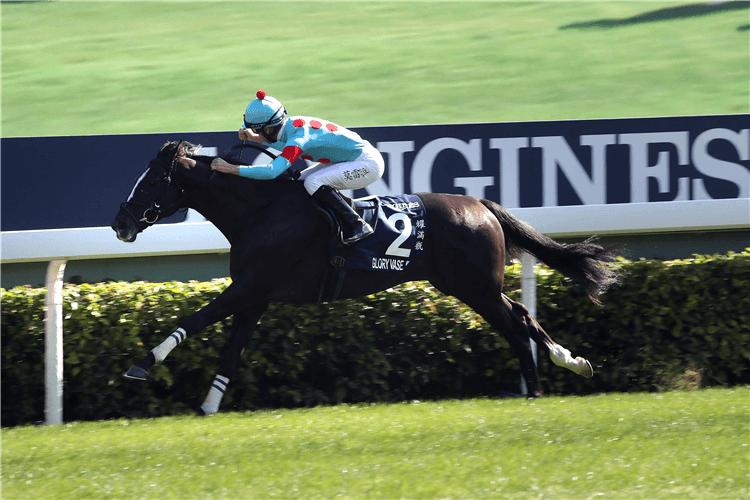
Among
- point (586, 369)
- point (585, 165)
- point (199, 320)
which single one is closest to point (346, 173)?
point (199, 320)

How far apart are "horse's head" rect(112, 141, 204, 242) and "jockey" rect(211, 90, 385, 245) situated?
0.83 ft

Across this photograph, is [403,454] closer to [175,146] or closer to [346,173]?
[346,173]

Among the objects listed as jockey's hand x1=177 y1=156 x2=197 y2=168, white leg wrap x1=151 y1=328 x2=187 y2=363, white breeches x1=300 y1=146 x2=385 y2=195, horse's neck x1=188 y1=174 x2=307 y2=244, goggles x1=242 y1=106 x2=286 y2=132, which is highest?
goggles x1=242 y1=106 x2=286 y2=132

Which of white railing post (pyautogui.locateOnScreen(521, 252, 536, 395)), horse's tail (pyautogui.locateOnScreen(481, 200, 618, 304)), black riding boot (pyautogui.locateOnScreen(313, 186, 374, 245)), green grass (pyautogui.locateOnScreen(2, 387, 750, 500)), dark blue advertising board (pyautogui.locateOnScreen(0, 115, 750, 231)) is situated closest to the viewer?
green grass (pyautogui.locateOnScreen(2, 387, 750, 500))

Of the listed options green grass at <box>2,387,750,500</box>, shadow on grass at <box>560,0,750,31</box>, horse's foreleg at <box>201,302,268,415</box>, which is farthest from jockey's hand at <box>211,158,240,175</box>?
shadow on grass at <box>560,0,750,31</box>

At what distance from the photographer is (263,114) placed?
190 inches

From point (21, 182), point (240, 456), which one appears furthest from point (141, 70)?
point (240, 456)

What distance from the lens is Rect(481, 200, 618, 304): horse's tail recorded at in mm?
5488

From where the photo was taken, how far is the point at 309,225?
4.91 meters

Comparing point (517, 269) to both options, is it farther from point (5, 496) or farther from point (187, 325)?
point (5, 496)

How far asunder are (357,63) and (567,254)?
8.73m

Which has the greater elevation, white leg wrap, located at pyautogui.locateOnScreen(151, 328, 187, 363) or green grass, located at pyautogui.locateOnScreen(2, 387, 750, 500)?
white leg wrap, located at pyautogui.locateOnScreen(151, 328, 187, 363)

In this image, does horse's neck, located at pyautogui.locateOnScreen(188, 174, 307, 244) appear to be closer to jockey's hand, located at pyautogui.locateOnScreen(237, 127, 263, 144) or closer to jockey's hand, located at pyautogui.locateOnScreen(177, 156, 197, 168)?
Answer: jockey's hand, located at pyautogui.locateOnScreen(177, 156, 197, 168)

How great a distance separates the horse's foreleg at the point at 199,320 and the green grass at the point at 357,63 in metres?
6.84
